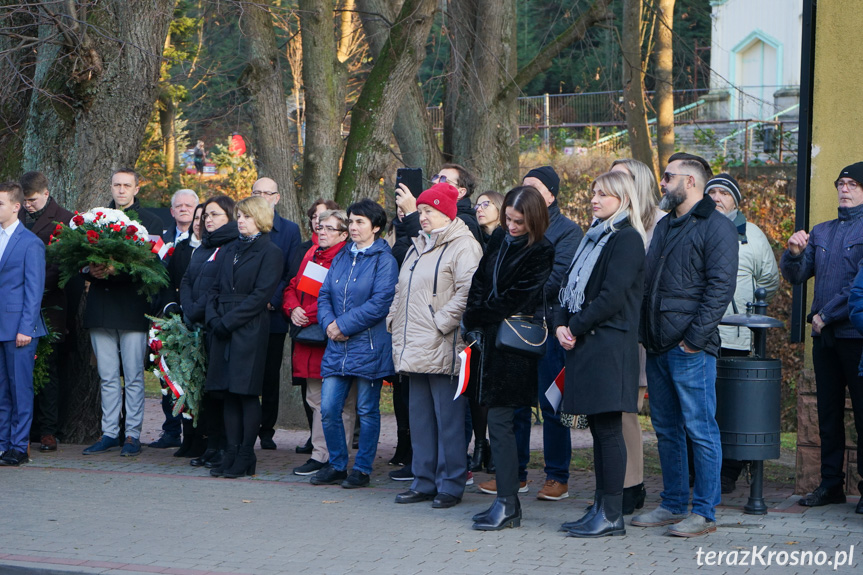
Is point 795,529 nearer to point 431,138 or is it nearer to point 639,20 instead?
point 431,138

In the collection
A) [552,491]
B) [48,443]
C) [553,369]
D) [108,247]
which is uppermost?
[108,247]

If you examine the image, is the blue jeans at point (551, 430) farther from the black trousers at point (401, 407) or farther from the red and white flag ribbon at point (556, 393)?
the black trousers at point (401, 407)

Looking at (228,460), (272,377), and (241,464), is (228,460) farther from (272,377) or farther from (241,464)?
(272,377)

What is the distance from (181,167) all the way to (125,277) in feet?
63.6

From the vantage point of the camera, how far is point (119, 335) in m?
9.04

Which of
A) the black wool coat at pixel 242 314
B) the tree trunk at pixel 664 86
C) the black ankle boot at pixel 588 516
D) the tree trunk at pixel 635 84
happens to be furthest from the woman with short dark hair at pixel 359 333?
the tree trunk at pixel 664 86

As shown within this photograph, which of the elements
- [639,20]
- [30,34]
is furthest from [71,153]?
[639,20]

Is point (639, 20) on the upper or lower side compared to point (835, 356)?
upper

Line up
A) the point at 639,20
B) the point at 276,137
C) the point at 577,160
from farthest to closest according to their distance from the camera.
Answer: the point at 577,160, the point at 639,20, the point at 276,137

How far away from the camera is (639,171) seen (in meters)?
6.44

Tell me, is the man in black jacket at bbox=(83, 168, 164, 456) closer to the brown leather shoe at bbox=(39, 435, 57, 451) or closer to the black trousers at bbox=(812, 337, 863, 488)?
the brown leather shoe at bbox=(39, 435, 57, 451)

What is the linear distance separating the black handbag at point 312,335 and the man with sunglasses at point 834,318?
11.4 ft

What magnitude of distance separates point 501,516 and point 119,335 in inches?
170

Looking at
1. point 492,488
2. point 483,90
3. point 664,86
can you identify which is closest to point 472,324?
point 492,488
